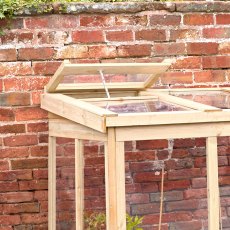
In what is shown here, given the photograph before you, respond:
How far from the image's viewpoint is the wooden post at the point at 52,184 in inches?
168

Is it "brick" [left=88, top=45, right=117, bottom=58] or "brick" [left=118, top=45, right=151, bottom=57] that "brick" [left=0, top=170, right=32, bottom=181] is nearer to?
"brick" [left=88, top=45, right=117, bottom=58]

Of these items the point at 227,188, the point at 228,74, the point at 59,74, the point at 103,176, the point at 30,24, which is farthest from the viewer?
the point at 228,74

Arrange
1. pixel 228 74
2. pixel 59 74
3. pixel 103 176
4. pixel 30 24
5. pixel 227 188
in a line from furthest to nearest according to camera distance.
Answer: pixel 228 74
pixel 30 24
pixel 59 74
pixel 227 188
pixel 103 176

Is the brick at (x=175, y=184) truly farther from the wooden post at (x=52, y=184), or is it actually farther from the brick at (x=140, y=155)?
the wooden post at (x=52, y=184)

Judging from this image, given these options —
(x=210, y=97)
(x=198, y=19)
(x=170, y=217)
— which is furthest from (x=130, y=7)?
(x=170, y=217)

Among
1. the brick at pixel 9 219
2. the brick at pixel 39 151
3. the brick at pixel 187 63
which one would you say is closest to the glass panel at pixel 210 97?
the brick at pixel 187 63

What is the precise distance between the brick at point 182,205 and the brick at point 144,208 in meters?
0.07

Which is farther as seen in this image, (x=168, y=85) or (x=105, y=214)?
(x=168, y=85)

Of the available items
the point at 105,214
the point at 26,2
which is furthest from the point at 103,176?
the point at 26,2

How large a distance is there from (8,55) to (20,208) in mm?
1009

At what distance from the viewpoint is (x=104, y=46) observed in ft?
15.2

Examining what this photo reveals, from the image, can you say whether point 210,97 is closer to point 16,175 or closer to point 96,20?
point 96,20

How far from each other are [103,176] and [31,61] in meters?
1.39

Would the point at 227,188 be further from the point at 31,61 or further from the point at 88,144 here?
the point at 31,61
